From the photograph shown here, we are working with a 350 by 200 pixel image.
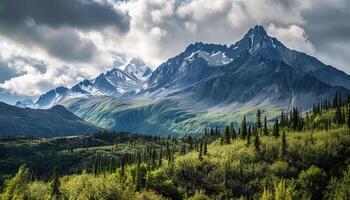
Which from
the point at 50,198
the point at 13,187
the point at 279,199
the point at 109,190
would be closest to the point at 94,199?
the point at 109,190

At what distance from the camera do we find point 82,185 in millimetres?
194875

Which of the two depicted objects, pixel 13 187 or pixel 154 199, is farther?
pixel 154 199

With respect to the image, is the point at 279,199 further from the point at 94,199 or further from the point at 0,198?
Answer: the point at 0,198

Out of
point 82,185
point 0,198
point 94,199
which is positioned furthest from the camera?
point 82,185

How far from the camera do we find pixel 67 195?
19912 cm

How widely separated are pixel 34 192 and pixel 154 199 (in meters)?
55.8

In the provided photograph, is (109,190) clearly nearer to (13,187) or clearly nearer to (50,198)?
(50,198)

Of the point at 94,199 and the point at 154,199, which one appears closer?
the point at 94,199

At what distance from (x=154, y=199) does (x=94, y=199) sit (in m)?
29.2

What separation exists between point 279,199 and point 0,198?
375 feet

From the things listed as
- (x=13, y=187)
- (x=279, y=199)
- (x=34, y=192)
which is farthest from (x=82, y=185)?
(x=279, y=199)

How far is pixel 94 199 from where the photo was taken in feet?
600

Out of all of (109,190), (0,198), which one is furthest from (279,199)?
(0,198)

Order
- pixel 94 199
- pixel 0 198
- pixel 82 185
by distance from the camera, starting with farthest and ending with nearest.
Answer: pixel 82 185 → pixel 94 199 → pixel 0 198
